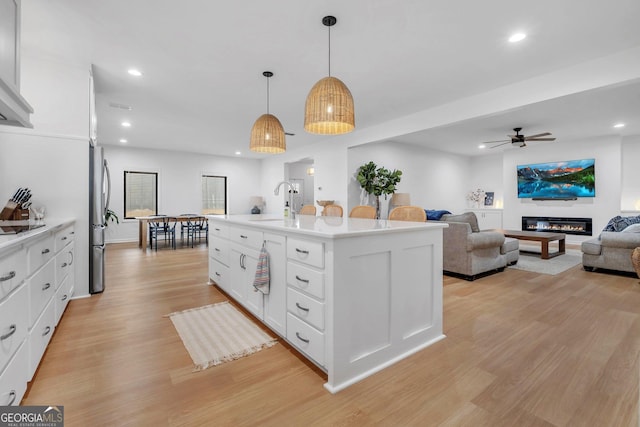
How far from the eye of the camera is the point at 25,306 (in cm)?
150

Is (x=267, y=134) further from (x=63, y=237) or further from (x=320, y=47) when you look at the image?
(x=63, y=237)

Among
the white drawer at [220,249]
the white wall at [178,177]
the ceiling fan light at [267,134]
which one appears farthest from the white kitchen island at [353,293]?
the white wall at [178,177]

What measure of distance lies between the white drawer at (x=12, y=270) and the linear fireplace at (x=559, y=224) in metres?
9.53

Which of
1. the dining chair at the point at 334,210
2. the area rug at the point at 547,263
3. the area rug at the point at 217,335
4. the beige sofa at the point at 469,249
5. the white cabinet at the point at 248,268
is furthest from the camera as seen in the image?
the area rug at the point at 547,263

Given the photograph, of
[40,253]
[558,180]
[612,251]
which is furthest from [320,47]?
[558,180]

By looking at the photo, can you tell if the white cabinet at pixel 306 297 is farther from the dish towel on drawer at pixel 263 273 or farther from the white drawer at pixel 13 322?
the white drawer at pixel 13 322

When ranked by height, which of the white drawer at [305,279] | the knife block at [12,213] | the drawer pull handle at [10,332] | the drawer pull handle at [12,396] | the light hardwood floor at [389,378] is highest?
the knife block at [12,213]

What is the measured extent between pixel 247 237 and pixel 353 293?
1.24 meters

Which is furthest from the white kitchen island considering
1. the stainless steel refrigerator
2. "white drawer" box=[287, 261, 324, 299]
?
the stainless steel refrigerator

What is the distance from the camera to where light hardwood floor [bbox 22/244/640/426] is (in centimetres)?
141

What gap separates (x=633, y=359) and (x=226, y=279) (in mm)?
3294

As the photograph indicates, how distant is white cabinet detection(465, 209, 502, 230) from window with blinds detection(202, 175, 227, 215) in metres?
7.97

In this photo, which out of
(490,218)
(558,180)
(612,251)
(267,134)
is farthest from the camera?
(490,218)

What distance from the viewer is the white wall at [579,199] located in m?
6.62
